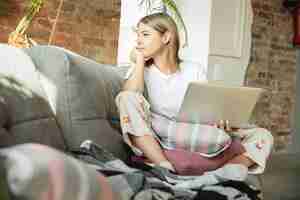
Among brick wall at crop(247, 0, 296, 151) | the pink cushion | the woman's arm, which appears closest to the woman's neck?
the woman's arm

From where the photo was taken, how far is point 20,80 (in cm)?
167

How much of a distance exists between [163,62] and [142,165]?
0.64 metres

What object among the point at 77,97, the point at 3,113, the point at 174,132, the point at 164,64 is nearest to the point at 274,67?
the point at 164,64

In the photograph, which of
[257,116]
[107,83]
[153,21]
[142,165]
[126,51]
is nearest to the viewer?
[142,165]

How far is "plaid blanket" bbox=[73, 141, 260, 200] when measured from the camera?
4.44ft

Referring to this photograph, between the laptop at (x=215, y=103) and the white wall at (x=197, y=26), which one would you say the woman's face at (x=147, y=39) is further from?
the white wall at (x=197, y=26)

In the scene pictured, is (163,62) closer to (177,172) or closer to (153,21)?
(153,21)

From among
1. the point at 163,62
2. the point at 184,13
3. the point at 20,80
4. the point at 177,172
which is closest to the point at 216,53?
the point at 184,13

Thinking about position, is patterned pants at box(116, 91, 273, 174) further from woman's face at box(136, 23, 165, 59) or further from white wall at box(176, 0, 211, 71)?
white wall at box(176, 0, 211, 71)

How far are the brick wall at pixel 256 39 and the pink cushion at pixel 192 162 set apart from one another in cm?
200

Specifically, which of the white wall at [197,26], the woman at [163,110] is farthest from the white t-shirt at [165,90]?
the white wall at [197,26]

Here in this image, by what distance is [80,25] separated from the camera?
13.0ft

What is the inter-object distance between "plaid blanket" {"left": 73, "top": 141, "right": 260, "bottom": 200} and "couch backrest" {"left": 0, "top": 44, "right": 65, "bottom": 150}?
0.45ft

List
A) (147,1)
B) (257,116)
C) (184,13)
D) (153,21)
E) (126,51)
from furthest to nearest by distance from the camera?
1. (257,116)
2. (184,13)
3. (126,51)
4. (147,1)
5. (153,21)
